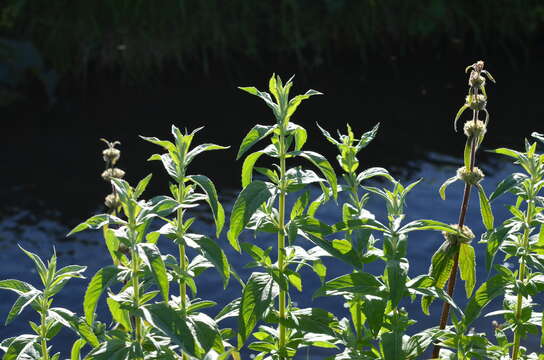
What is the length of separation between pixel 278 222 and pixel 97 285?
0.49 metres

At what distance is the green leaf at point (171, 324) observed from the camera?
179 centimetres

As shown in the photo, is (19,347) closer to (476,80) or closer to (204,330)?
(204,330)

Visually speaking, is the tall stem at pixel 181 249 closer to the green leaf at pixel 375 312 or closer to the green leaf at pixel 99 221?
the green leaf at pixel 99 221

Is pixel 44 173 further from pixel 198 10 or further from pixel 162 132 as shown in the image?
pixel 198 10

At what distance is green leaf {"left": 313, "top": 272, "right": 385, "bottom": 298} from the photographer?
198 cm

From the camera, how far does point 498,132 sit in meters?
6.98

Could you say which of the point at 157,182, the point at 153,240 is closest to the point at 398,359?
the point at 153,240

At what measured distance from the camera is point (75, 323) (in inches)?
76.5

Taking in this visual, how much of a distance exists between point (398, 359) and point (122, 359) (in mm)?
656

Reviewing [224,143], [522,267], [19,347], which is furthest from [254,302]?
[224,143]

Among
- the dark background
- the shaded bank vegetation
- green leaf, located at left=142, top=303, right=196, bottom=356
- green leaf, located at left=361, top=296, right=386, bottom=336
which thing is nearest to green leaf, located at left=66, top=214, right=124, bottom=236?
green leaf, located at left=142, top=303, right=196, bottom=356

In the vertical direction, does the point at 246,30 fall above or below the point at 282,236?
below

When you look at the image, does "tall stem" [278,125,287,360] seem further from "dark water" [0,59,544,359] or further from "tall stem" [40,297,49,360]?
"dark water" [0,59,544,359]

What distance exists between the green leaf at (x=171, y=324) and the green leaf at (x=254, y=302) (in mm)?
155
